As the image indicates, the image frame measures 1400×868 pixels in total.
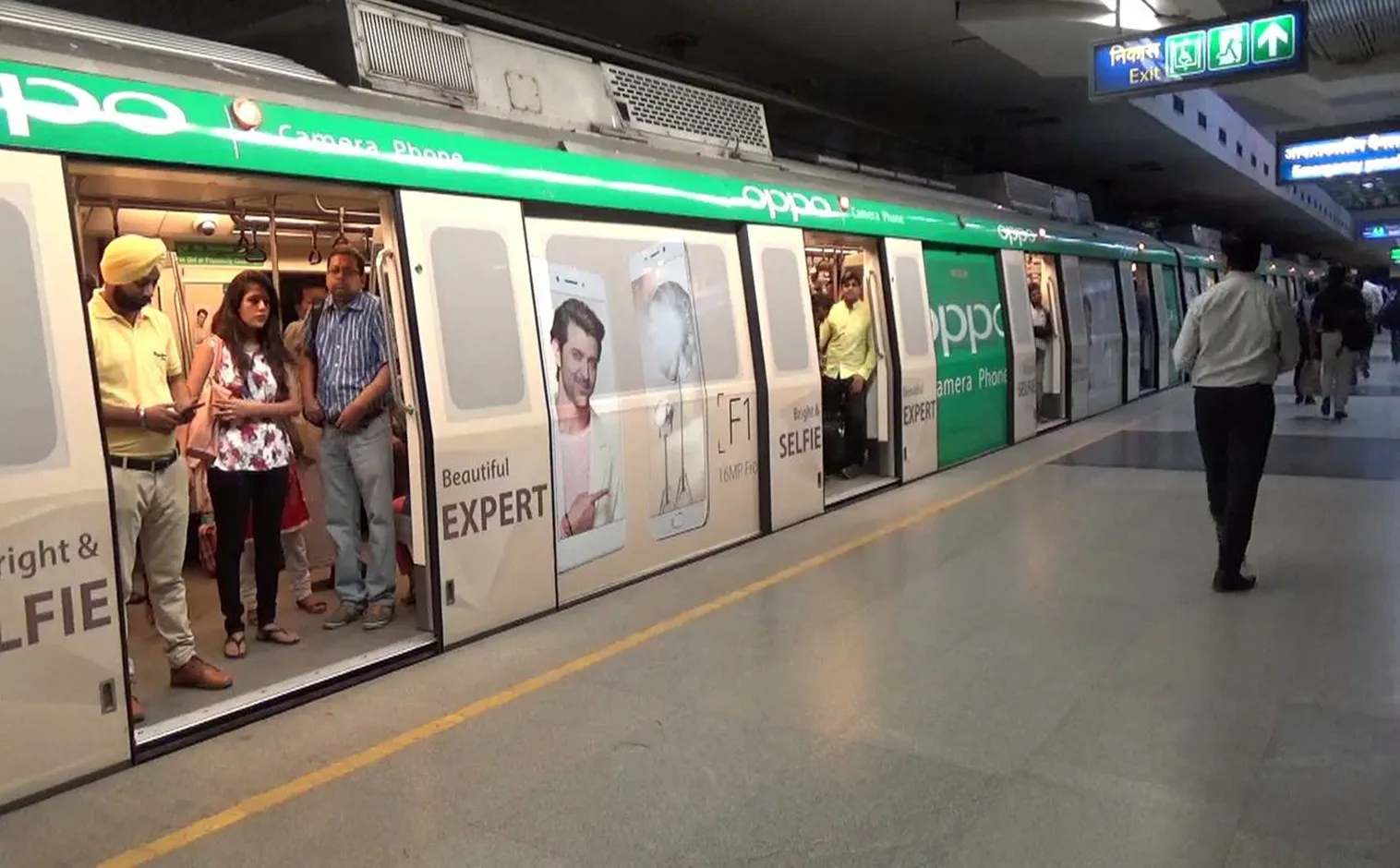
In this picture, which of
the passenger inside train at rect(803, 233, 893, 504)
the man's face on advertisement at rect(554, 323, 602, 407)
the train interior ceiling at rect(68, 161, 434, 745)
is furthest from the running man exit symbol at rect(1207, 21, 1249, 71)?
the train interior ceiling at rect(68, 161, 434, 745)

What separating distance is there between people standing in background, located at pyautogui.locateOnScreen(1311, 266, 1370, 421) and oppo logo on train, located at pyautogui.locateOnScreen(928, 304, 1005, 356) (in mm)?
4052

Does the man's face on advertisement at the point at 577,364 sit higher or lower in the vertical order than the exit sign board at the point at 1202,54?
lower

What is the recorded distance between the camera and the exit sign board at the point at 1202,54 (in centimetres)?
721

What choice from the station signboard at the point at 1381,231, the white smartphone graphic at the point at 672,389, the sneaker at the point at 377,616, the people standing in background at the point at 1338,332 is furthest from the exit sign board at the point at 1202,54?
the station signboard at the point at 1381,231

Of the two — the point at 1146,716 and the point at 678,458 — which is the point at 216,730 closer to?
the point at 678,458

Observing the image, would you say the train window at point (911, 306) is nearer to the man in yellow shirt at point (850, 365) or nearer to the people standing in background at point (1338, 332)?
the man in yellow shirt at point (850, 365)

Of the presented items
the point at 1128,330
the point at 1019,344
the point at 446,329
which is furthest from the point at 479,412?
the point at 1128,330

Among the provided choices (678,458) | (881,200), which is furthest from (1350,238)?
(678,458)

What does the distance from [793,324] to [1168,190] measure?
51.8 feet

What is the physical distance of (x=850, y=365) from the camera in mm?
8664

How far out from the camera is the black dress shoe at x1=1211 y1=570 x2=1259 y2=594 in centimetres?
532

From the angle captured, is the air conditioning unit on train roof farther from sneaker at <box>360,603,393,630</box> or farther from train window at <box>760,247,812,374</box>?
sneaker at <box>360,603,393,630</box>

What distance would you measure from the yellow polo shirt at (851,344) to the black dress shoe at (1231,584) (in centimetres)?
369

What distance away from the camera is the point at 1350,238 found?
113ft
